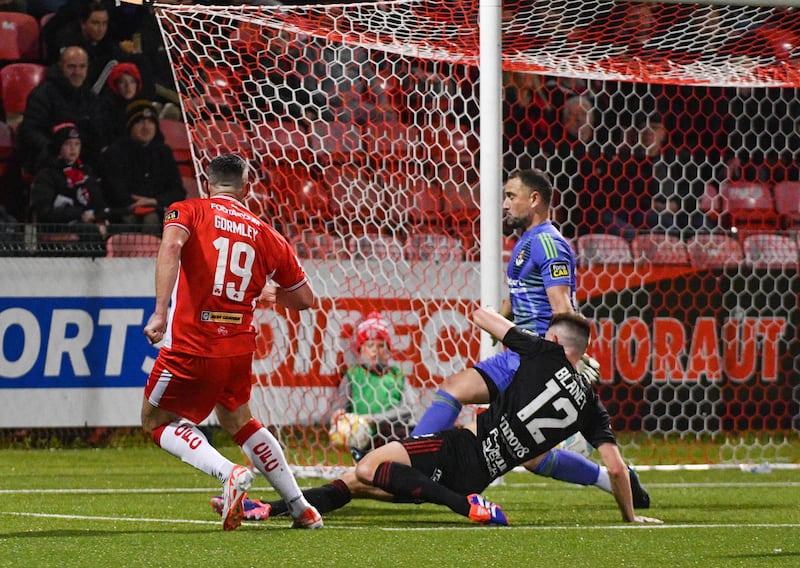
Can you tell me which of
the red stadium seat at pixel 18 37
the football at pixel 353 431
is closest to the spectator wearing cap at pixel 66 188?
the red stadium seat at pixel 18 37

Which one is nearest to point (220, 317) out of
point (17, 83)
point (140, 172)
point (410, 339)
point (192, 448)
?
point (192, 448)

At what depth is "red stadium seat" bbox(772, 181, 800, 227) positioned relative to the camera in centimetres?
1086

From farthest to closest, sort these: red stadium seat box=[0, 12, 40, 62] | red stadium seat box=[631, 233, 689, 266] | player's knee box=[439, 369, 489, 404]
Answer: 1. red stadium seat box=[0, 12, 40, 62]
2. red stadium seat box=[631, 233, 689, 266]
3. player's knee box=[439, 369, 489, 404]

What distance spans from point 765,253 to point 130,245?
470cm

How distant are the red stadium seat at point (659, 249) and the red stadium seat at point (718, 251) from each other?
Result: 7 centimetres

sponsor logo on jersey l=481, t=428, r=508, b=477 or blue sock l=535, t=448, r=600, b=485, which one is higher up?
sponsor logo on jersey l=481, t=428, r=508, b=477

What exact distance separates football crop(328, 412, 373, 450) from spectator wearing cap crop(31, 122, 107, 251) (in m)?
2.89

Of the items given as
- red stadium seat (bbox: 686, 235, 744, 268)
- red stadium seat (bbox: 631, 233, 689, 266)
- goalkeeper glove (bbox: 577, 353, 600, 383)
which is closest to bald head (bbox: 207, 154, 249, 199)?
goalkeeper glove (bbox: 577, 353, 600, 383)

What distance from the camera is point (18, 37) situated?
11.8m

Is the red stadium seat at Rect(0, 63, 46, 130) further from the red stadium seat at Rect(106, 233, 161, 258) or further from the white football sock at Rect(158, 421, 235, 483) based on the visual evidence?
the white football sock at Rect(158, 421, 235, 483)

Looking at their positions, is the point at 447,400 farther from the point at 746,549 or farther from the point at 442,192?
the point at 442,192

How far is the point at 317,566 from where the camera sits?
4180 mm

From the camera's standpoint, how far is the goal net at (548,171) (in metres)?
8.25

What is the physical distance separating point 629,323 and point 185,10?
4.11m
